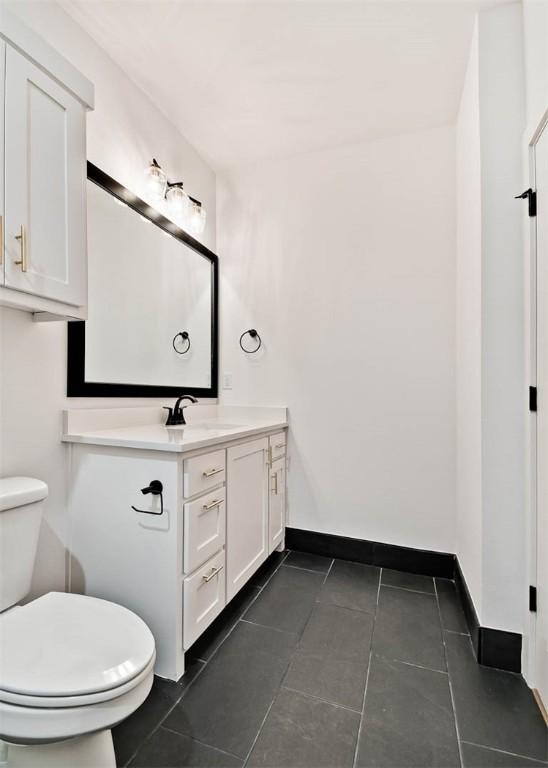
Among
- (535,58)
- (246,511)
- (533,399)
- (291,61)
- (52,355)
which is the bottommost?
(246,511)

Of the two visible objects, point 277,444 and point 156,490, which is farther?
point 277,444

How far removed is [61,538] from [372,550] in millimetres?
1687

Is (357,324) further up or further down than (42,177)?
further down

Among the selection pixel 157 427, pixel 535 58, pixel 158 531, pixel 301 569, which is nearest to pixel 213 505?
pixel 158 531

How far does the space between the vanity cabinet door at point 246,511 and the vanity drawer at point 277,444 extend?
0.29ft

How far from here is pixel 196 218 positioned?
224 centimetres

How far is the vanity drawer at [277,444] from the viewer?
2156 mm

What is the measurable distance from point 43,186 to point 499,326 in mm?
1685

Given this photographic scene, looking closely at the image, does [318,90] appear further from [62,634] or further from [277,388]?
[62,634]

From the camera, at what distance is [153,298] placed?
203 cm

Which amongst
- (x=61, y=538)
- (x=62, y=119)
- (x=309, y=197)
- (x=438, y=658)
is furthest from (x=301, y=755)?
(x=309, y=197)

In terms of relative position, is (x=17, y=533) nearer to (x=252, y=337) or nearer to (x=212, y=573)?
(x=212, y=573)

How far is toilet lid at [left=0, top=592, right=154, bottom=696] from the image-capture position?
82 centimetres

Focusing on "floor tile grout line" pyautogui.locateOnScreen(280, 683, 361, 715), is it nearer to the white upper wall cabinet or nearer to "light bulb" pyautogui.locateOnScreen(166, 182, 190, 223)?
the white upper wall cabinet
